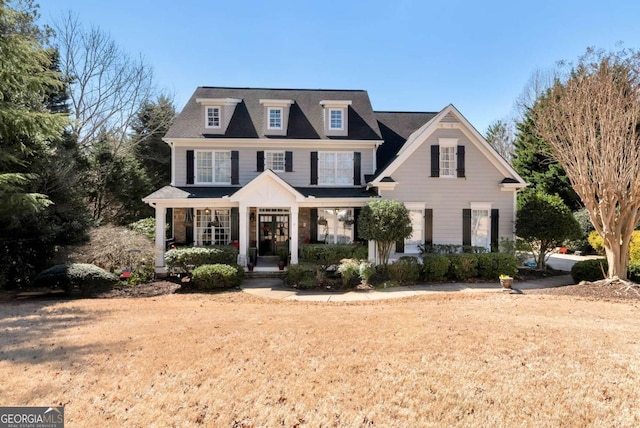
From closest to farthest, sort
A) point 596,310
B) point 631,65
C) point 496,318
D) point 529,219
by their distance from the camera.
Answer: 1. point 496,318
2. point 596,310
3. point 631,65
4. point 529,219

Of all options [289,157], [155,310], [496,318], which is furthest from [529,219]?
[155,310]

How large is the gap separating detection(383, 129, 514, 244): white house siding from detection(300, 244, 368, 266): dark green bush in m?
3.67

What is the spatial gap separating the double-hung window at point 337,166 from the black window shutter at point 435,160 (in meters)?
4.00

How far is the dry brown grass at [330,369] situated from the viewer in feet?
12.3

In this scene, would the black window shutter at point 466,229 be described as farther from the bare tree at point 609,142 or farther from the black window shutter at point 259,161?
the black window shutter at point 259,161

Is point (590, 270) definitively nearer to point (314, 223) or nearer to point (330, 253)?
point (330, 253)

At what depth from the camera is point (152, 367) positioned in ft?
15.8

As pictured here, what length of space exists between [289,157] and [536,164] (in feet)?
70.2

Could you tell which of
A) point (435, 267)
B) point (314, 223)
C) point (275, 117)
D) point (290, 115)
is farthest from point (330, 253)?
point (290, 115)

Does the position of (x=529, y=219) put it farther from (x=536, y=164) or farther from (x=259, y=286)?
(x=536, y=164)

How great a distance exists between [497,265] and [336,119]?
1034 cm

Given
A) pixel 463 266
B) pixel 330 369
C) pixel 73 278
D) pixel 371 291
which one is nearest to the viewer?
pixel 330 369

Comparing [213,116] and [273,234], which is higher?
[213,116]

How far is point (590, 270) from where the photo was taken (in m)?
12.4
